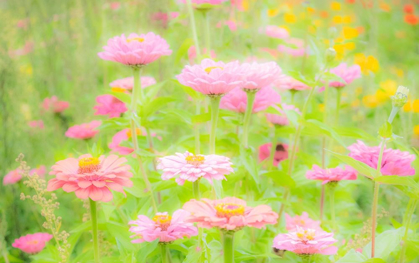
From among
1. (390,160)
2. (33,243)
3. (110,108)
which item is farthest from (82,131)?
(390,160)

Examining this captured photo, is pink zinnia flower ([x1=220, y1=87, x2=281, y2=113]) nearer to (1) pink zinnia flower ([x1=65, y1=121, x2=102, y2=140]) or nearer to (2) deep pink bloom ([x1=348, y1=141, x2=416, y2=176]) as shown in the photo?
(2) deep pink bloom ([x1=348, y1=141, x2=416, y2=176])

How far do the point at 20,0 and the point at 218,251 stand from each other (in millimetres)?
1387

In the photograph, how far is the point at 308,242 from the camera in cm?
74

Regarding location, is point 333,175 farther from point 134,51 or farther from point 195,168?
point 134,51

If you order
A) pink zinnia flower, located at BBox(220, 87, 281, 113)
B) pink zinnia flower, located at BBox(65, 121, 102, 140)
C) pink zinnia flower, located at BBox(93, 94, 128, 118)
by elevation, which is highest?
pink zinnia flower, located at BBox(220, 87, 281, 113)

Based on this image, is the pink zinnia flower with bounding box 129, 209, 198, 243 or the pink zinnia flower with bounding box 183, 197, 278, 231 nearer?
the pink zinnia flower with bounding box 183, 197, 278, 231

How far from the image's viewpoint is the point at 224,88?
78 centimetres

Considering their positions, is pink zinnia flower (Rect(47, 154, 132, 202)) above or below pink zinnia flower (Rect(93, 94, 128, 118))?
below

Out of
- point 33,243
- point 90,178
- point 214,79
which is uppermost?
point 214,79

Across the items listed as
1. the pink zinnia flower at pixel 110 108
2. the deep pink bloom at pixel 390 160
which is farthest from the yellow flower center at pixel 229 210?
the pink zinnia flower at pixel 110 108

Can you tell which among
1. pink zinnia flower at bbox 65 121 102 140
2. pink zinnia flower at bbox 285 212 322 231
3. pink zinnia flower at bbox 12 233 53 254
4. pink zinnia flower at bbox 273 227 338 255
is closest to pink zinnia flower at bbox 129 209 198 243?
pink zinnia flower at bbox 273 227 338 255

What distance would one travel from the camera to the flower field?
745mm

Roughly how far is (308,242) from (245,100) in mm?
380

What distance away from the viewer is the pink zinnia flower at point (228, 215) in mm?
608
